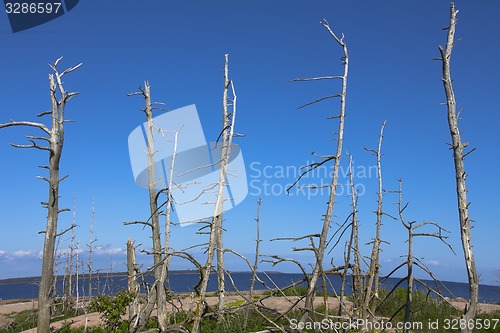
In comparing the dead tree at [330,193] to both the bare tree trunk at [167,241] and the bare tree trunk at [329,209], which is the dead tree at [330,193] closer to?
the bare tree trunk at [329,209]

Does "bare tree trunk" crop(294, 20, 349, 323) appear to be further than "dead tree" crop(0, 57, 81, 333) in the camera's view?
No

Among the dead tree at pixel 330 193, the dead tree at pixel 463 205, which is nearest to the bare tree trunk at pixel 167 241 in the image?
the dead tree at pixel 330 193

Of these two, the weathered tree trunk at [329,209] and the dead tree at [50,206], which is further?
the dead tree at [50,206]

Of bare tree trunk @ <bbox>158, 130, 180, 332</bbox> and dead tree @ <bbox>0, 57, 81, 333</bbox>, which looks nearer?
bare tree trunk @ <bbox>158, 130, 180, 332</bbox>

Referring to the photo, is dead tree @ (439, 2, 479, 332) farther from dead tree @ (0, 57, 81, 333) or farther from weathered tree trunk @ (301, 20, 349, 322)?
dead tree @ (0, 57, 81, 333)

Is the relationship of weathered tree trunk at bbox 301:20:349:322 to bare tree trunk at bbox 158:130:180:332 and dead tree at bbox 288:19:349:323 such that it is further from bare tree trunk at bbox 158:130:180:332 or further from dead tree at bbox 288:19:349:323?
bare tree trunk at bbox 158:130:180:332

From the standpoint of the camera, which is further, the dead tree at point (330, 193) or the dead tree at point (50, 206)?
the dead tree at point (50, 206)

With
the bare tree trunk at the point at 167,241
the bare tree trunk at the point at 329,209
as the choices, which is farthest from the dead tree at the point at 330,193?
the bare tree trunk at the point at 167,241

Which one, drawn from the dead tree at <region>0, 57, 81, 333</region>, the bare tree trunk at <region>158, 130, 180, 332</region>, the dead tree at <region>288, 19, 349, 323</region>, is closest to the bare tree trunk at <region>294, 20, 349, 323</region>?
the dead tree at <region>288, 19, 349, 323</region>

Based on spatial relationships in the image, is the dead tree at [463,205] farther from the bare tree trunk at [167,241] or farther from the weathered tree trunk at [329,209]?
the bare tree trunk at [167,241]

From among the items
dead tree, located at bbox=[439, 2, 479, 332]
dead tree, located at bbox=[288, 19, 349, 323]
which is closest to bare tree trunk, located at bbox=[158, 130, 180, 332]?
dead tree, located at bbox=[288, 19, 349, 323]

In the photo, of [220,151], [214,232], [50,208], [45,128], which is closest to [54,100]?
[45,128]

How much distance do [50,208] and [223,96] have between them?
667cm

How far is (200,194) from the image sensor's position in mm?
6703
